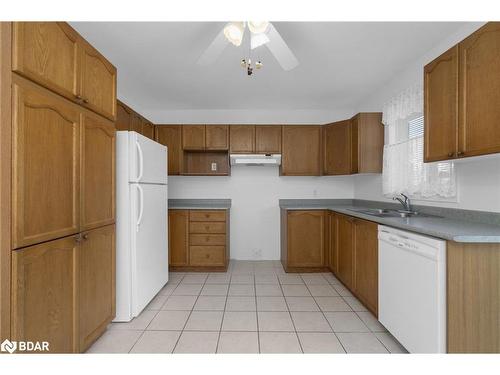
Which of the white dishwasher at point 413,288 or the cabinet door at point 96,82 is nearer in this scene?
the white dishwasher at point 413,288

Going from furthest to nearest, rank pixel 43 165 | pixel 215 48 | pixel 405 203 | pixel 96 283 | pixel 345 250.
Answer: pixel 345 250 < pixel 405 203 < pixel 215 48 < pixel 96 283 < pixel 43 165

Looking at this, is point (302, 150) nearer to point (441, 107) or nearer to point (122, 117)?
point (441, 107)

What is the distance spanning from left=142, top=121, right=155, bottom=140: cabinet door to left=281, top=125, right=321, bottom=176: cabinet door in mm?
2016

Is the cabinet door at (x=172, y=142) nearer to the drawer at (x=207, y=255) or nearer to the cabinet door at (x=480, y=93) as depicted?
the drawer at (x=207, y=255)

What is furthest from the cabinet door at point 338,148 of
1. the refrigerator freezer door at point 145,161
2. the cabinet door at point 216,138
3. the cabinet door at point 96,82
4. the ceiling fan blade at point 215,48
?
the cabinet door at point 96,82

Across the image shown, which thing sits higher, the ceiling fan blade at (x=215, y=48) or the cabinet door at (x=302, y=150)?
the ceiling fan blade at (x=215, y=48)

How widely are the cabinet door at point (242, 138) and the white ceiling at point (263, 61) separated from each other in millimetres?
403

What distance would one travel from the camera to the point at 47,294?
1.24 metres

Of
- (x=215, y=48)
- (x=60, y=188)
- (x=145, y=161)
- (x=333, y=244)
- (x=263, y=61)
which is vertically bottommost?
(x=333, y=244)

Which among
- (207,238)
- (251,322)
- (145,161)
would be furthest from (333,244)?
(145,161)

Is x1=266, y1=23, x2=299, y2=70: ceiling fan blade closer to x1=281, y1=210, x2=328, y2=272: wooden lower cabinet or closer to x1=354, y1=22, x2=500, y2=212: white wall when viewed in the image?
x1=354, y1=22, x2=500, y2=212: white wall

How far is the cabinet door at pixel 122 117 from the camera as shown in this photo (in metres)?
2.44

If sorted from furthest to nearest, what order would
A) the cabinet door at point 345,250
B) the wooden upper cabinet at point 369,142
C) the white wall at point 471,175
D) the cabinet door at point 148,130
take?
the cabinet door at point 148,130
the wooden upper cabinet at point 369,142
the cabinet door at point 345,250
the white wall at point 471,175

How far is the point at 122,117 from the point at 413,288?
301 centimetres
